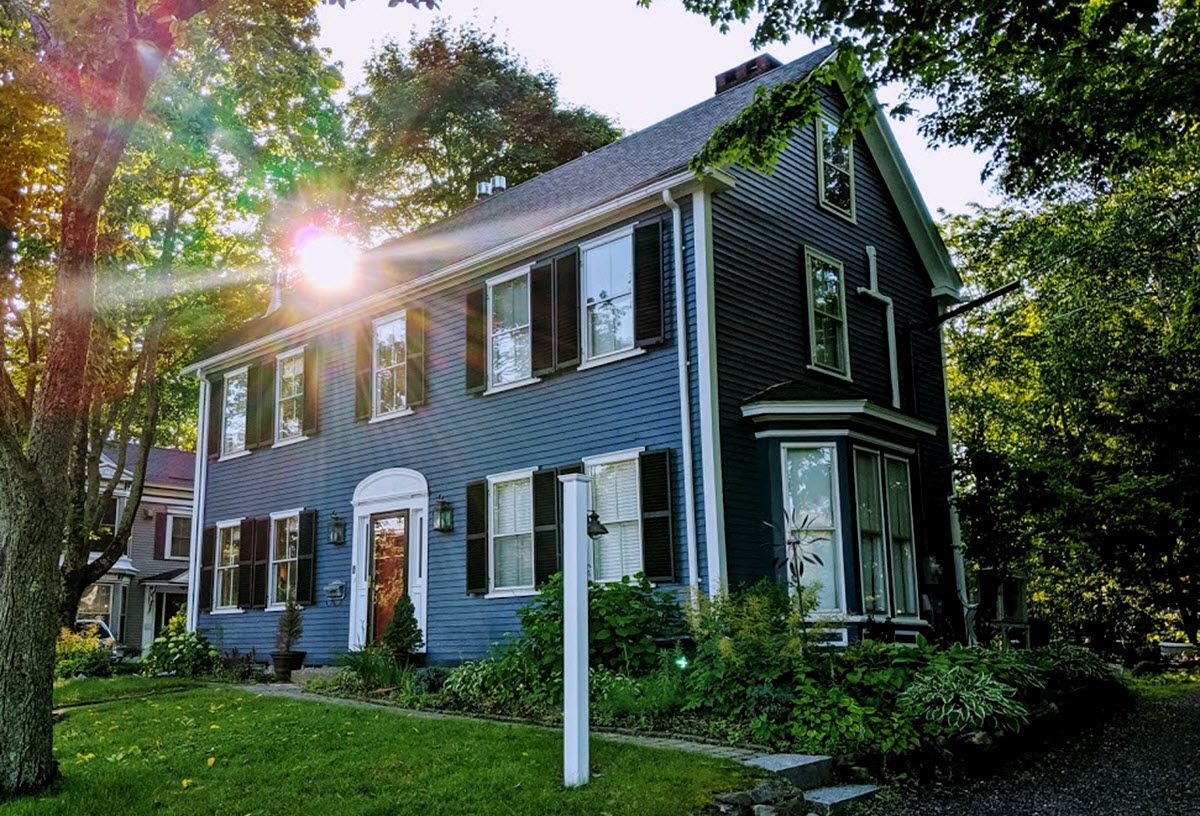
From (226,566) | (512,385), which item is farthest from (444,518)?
(226,566)

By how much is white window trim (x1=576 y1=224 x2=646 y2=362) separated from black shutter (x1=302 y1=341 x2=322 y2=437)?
570 centimetres

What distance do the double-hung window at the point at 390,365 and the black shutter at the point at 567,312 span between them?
123 inches

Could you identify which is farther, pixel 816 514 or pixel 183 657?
pixel 183 657

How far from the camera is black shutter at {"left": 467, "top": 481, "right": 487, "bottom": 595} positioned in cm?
1190

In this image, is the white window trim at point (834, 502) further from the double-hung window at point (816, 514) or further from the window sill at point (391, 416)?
the window sill at point (391, 416)

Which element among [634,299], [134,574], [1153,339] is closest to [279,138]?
[634,299]

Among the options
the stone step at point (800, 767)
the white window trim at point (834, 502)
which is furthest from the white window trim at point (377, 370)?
the stone step at point (800, 767)

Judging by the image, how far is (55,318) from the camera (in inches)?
262

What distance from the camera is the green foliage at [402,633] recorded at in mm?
11695

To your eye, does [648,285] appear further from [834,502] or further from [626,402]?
[834,502]

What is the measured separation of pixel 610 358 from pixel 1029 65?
517cm

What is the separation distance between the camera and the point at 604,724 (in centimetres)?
822

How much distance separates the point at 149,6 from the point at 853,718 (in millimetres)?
7975

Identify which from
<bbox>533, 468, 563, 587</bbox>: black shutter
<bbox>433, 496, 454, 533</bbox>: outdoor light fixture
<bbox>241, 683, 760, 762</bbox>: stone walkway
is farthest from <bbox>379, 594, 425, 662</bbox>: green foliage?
<bbox>533, 468, 563, 587</bbox>: black shutter
